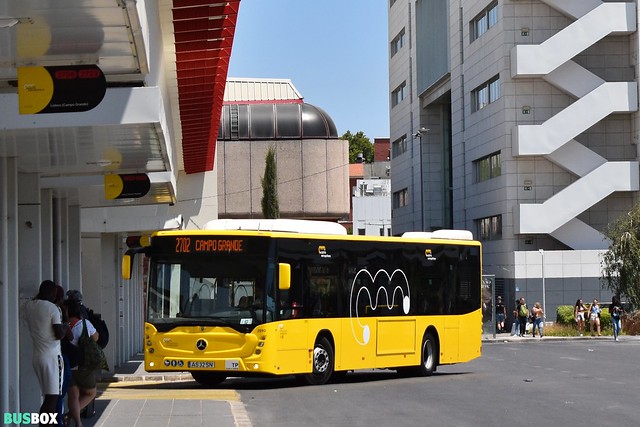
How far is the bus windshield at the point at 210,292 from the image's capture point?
23.2 metres

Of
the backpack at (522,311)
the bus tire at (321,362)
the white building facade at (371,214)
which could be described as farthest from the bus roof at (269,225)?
the white building facade at (371,214)

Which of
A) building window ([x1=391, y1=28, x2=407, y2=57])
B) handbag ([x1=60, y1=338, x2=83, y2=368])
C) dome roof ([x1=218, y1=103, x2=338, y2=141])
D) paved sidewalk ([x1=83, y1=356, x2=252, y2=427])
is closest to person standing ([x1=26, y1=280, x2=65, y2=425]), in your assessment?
A: handbag ([x1=60, y1=338, x2=83, y2=368])

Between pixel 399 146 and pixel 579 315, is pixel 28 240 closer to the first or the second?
pixel 579 315

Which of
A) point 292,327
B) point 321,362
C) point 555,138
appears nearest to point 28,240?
point 292,327

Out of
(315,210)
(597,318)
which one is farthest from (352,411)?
(315,210)

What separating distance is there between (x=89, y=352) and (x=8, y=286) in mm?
1209

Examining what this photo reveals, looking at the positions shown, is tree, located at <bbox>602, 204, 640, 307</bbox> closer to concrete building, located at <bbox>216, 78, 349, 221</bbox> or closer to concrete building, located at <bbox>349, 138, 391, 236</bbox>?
concrete building, located at <bbox>216, 78, 349, 221</bbox>

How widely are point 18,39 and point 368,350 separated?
17381mm

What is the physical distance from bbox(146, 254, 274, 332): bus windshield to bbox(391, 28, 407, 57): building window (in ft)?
214

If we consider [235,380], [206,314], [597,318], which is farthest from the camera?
[597,318]

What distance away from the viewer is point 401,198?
91.0 meters

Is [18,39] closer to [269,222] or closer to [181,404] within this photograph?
[181,404]

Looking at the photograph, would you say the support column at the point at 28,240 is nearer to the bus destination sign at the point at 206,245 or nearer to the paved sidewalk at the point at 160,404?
the paved sidewalk at the point at 160,404

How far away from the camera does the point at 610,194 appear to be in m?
62.3
